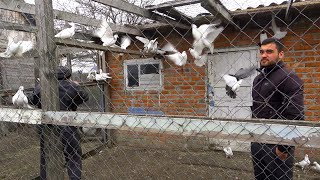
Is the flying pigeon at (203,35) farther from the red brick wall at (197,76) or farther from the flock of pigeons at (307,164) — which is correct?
the flock of pigeons at (307,164)

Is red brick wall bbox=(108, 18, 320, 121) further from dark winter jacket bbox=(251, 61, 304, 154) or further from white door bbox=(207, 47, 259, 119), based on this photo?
dark winter jacket bbox=(251, 61, 304, 154)

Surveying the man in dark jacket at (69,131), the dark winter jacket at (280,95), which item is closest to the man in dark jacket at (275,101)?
the dark winter jacket at (280,95)

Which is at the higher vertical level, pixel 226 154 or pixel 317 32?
pixel 317 32

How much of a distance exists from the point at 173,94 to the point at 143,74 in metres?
0.82

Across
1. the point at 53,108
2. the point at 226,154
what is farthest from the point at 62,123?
the point at 226,154

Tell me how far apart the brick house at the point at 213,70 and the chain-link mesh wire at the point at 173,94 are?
0.06 ft

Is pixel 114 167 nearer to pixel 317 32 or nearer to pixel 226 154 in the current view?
pixel 226 154

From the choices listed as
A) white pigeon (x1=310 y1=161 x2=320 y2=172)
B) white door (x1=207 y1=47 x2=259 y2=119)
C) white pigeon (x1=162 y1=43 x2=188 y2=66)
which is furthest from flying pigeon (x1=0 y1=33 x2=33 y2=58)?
white pigeon (x1=310 y1=161 x2=320 y2=172)

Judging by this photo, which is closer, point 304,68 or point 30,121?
point 30,121

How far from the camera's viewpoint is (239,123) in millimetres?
1175

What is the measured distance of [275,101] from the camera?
214cm

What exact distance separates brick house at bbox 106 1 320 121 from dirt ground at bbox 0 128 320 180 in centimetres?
80

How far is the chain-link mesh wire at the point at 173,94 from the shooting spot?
1.52 meters

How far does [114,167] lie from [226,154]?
195 cm
